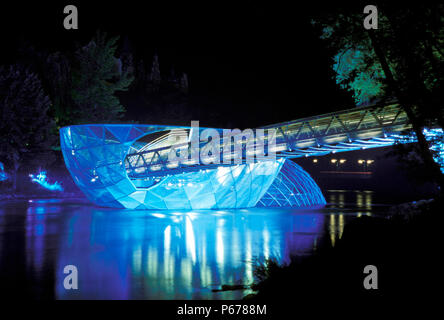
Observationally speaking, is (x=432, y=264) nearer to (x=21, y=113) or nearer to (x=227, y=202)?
(x=227, y=202)

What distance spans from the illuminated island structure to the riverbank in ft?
56.7

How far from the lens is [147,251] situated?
1306 centimetres

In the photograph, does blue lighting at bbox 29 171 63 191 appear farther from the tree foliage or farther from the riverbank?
the riverbank

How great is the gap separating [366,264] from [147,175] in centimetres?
2217

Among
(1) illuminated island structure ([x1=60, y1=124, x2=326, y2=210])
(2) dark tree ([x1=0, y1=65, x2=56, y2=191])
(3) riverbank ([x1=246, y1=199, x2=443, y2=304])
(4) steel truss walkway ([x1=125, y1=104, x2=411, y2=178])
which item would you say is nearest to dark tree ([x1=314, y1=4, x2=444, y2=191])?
(3) riverbank ([x1=246, y1=199, x2=443, y2=304])

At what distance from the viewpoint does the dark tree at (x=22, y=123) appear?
135 ft

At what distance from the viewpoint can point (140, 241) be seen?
15.0 m

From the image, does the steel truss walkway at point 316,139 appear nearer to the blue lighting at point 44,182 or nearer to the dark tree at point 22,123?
the dark tree at point 22,123

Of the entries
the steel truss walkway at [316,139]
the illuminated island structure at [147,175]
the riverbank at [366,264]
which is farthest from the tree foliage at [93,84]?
the riverbank at [366,264]

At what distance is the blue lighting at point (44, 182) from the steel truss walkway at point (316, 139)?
23390 millimetres

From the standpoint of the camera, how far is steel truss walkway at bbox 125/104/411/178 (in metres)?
20.2

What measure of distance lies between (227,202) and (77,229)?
12816 mm

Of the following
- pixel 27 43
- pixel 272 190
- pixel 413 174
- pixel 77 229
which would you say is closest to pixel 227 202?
pixel 272 190
